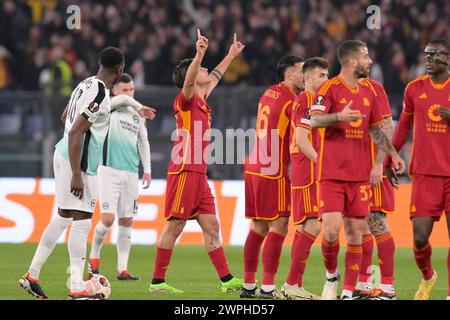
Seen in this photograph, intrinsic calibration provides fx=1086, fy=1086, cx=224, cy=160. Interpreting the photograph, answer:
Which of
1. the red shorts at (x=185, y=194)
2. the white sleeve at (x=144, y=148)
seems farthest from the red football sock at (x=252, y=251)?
the white sleeve at (x=144, y=148)

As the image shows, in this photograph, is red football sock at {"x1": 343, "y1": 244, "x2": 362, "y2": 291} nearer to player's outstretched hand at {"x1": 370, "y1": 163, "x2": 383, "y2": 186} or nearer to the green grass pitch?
player's outstretched hand at {"x1": 370, "y1": 163, "x2": 383, "y2": 186}

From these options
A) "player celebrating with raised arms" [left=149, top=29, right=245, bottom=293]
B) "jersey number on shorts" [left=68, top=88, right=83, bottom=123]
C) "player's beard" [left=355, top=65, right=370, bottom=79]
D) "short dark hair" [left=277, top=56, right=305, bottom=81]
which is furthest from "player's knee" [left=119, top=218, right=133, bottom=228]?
"player's beard" [left=355, top=65, right=370, bottom=79]

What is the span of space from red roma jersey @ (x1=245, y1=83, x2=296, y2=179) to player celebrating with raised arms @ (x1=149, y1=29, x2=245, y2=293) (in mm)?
556

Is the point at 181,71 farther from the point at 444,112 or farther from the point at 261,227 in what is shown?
the point at 444,112

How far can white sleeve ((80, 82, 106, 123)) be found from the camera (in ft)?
31.4

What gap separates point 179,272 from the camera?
44.2ft

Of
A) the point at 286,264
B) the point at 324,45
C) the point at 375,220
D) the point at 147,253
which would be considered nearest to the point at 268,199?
the point at 375,220

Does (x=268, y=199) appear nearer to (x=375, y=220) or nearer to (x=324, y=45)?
(x=375, y=220)

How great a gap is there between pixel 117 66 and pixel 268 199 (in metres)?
2.08

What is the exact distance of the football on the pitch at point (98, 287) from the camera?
10023mm

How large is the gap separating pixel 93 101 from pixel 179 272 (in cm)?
433

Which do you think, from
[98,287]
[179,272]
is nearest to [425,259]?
[98,287]

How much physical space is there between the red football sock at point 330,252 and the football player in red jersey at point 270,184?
0.89 m

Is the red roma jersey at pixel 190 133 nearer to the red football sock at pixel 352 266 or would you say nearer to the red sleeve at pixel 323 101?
the red sleeve at pixel 323 101
